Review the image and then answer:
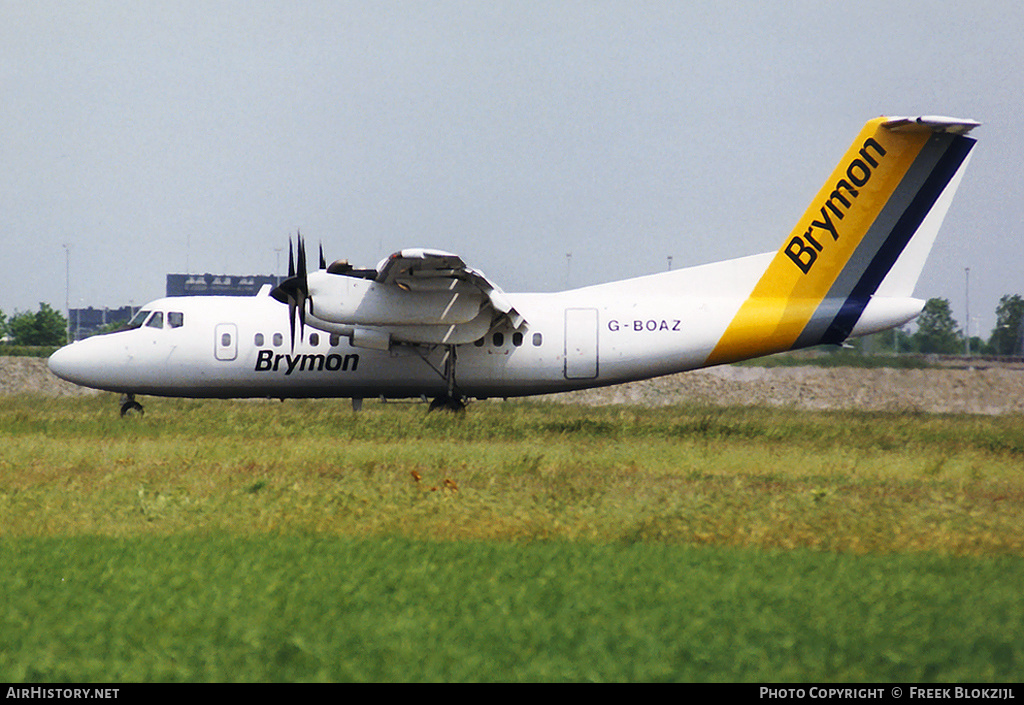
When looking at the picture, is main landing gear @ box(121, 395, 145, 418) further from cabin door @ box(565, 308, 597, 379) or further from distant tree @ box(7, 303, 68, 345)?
distant tree @ box(7, 303, 68, 345)

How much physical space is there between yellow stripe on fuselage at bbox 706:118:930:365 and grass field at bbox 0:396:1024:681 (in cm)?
453

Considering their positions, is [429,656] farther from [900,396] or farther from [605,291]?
[900,396]

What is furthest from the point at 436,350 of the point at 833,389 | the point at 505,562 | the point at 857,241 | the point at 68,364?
the point at 833,389

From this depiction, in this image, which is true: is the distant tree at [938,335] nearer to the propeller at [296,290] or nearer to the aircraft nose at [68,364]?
the propeller at [296,290]

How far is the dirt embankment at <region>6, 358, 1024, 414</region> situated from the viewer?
107 ft

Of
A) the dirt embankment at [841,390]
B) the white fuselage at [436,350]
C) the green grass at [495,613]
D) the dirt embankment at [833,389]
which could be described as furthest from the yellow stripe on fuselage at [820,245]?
the green grass at [495,613]

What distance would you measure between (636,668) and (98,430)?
15540mm

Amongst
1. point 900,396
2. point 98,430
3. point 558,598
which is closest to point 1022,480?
point 558,598

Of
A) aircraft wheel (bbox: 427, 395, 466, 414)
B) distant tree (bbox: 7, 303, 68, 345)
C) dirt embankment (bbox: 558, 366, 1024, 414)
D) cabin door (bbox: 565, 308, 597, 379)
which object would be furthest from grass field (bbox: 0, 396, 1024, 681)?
distant tree (bbox: 7, 303, 68, 345)

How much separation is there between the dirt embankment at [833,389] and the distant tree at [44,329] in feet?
116

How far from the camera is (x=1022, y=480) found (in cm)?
1323

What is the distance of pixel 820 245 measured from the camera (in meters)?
20.3

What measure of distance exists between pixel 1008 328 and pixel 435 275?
2965 cm

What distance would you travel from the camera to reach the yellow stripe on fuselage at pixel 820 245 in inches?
775
